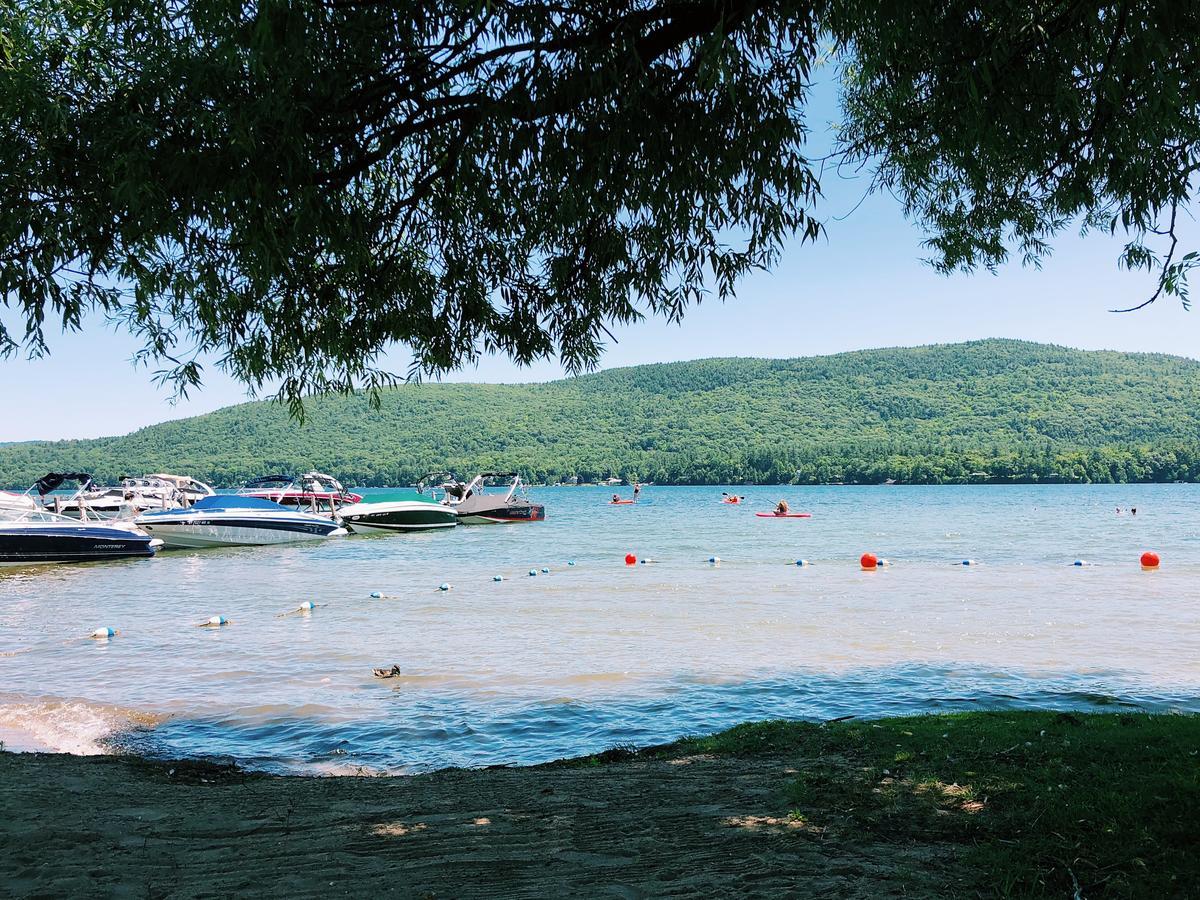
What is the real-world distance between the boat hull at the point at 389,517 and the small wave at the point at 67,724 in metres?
31.6

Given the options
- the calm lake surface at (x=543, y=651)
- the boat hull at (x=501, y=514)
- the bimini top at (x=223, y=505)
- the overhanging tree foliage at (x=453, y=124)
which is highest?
the overhanging tree foliage at (x=453, y=124)

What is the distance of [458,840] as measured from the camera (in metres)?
5.10

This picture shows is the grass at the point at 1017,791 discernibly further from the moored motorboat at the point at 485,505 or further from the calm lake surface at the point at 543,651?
the moored motorboat at the point at 485,505

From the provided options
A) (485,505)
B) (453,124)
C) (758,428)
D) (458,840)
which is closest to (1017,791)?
(458,840)

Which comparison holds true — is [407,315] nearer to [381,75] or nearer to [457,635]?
[381,75]

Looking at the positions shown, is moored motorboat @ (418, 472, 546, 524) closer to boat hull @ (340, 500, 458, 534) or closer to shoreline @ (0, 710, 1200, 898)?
boat hull @ (340, 500, 458, 534)

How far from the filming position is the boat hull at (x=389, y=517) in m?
42.8

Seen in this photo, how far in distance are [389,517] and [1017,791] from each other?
3973 centimetres

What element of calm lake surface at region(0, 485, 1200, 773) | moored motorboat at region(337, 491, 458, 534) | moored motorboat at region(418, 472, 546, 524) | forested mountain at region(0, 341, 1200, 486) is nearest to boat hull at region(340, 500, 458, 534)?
moored motorboat at region(337, 491, 458, 534)

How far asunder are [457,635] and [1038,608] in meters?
10.9

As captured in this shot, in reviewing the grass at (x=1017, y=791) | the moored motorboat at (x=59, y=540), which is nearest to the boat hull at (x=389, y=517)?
the moored motorboat at (x=59, y=540)

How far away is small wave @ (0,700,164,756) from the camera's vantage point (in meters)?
9.20

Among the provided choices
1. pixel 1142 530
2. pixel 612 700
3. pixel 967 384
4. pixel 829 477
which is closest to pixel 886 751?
pixel 612 700

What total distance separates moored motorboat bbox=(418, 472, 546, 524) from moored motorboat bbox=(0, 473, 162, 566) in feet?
62.6
